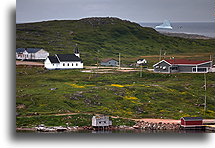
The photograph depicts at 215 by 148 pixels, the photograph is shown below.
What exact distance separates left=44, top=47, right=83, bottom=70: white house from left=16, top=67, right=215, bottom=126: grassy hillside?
578 centimetres

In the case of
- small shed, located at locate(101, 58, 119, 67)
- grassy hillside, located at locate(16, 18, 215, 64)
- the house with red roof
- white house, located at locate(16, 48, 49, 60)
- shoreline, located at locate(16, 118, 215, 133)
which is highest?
grassy hillside, located at locate(16, 18, 215, 64)

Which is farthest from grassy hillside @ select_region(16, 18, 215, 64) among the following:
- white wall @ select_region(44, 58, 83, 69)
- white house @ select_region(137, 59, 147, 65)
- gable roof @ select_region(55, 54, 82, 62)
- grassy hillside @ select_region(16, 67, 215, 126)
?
grassy hillside @ select_region(16, 67, 215, 126)

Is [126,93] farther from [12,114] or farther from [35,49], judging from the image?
[35,49]

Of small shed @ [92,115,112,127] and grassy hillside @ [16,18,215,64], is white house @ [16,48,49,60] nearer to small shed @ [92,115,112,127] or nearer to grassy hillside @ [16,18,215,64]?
grassy hillside @ [16,18,215,64]

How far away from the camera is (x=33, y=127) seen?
40.9 meters

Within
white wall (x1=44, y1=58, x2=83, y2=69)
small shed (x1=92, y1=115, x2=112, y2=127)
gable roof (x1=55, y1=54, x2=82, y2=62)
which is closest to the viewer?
small shed (x1=92, y1=115, x2=112, y2=127)

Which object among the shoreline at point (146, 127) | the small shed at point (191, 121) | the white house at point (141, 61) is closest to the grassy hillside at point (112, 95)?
the shoreline at point (146, 127)

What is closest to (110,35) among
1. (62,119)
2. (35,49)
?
(35,49)

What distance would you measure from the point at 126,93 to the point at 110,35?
49.6m

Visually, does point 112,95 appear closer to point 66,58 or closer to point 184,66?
point 184,66

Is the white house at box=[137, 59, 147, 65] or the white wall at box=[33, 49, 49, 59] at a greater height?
the white wall at box=[33, 49, 49, 59]

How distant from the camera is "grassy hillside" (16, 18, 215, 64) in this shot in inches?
3206

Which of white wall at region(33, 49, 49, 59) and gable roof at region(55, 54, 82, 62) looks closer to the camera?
gable roof at region(55, 54, 82, 62)

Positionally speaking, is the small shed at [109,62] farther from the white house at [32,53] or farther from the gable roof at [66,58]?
the white house at [32,53]
